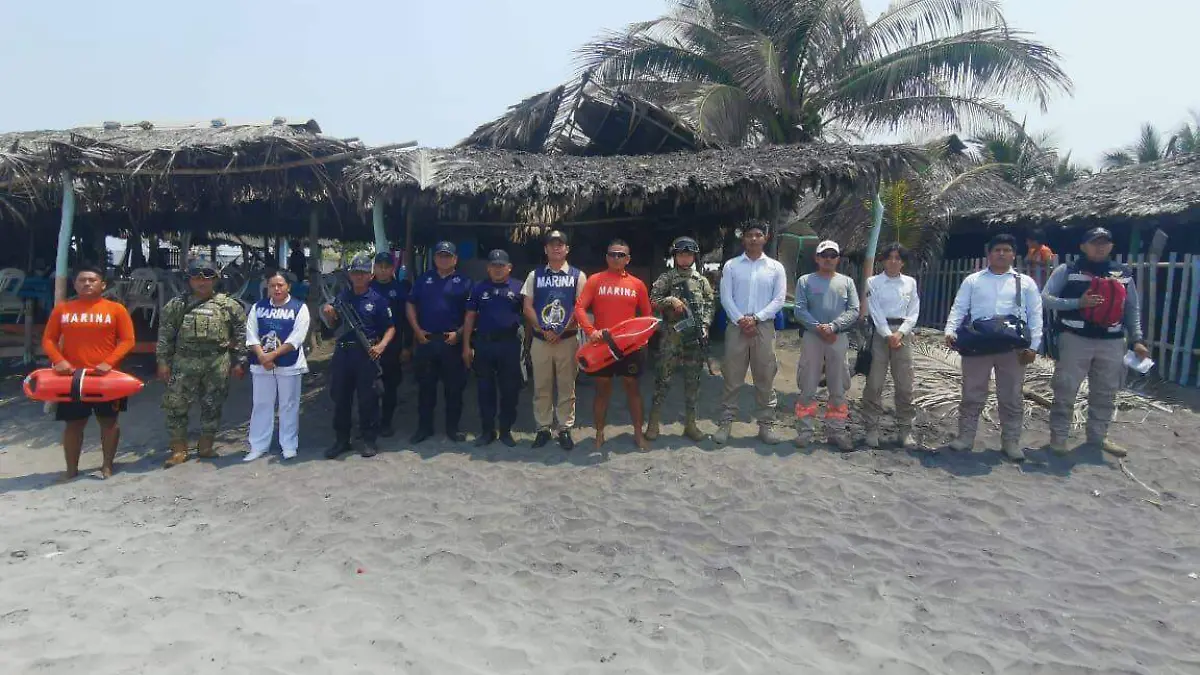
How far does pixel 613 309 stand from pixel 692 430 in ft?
4.12

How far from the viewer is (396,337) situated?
6.04 metres

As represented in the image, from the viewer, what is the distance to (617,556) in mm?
Answer: 3945

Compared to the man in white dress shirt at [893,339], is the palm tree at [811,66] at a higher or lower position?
higher

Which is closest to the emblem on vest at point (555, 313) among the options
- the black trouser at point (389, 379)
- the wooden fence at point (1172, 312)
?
the black trouser at point (389, 379)

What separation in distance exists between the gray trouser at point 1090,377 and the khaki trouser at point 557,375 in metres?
3.87

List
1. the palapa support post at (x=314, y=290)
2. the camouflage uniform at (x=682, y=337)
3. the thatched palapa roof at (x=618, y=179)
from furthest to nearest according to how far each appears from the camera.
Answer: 1. the palapa support post at (x=314, y=290)
2. the thatched palapa roof at (x=618, y=179)
3. the camouflage uniform at (x=682, y=337)

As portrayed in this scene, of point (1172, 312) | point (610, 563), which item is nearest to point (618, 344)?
point (610, 563)

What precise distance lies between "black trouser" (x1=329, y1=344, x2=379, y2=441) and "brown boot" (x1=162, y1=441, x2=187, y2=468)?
→ 4.05 ft

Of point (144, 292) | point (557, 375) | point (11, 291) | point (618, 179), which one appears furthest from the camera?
point (11, 291)

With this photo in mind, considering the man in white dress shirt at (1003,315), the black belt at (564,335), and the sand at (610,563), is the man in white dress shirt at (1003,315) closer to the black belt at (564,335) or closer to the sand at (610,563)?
the sand at (610,563)

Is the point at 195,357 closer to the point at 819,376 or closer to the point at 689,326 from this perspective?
the point at 689,326

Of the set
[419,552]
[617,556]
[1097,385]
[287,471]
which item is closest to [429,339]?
[287,471]

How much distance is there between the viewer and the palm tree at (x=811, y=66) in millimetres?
10594

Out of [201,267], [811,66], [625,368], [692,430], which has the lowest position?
[692,430]
